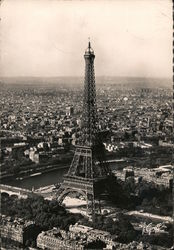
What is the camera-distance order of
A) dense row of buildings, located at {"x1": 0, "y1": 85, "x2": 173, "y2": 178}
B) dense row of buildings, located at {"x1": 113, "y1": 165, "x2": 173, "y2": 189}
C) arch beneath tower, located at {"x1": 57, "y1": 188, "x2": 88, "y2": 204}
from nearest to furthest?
arch beneath tower, located at {"x1": 57, "y1": 188, "x2": 88, "y2": 204} < dense row of buildings, located at {"x1": 113, "y1": 165, "x2": 173, "y2": 189} < dense row of buildings, located at {"x1": 0, "y1": 85, "x2": 173, "y2": 178}

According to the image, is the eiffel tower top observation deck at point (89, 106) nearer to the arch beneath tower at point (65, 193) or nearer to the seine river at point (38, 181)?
the arch beneath tower at point (65, 193)

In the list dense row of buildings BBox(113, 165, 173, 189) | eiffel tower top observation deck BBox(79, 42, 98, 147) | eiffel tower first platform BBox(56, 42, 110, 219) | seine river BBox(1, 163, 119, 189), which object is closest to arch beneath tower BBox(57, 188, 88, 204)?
eiffel tower first platform BBox(56, 42, 110, 219)

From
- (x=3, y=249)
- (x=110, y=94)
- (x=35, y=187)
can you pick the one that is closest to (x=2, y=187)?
(x=35, y=187)

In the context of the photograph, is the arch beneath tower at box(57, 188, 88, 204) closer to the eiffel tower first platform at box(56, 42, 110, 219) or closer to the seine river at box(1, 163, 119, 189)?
the eiffel tower first platform at box(56, 42, 110, 219)

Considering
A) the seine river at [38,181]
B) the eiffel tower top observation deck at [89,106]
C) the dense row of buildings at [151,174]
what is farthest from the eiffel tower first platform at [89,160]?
the dense row of buildings at [151,174]

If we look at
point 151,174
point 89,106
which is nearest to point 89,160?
point 89,106

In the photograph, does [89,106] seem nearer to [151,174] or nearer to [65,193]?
[65,193]
